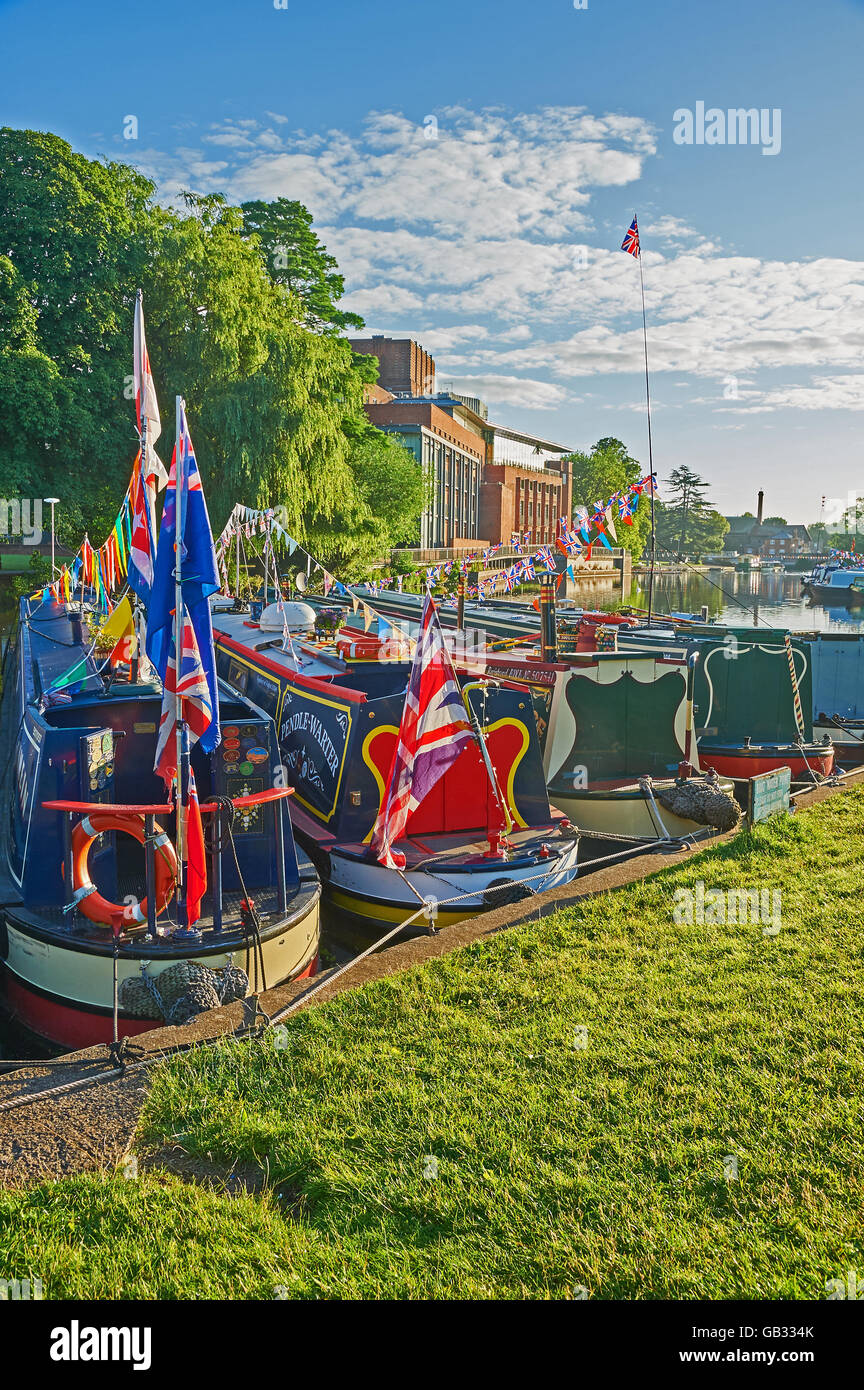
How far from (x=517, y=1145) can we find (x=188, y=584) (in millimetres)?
4186

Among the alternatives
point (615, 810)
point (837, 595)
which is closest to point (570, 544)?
point (615, 810)

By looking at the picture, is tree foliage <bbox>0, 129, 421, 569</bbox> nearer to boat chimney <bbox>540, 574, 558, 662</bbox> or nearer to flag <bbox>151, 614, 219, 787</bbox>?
boat chimney <bbox>540, 574, 558, 662</bbox>

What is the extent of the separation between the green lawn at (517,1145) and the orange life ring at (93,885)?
1.84 metres

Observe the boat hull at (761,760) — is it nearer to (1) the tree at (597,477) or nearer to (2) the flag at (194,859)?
(2) the flag at (194,859)

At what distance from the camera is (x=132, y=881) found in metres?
8.56

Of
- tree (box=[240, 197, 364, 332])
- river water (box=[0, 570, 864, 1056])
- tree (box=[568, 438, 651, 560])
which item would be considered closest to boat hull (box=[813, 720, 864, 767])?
river water (box=[0, 570, 864, 1056])

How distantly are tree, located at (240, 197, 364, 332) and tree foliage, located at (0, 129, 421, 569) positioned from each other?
8.36m

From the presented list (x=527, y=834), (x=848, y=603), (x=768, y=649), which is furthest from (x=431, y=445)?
(x=527, y=834)

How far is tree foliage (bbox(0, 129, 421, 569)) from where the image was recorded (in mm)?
A: 27453

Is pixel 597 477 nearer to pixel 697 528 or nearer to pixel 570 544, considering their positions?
pixel 697 528
